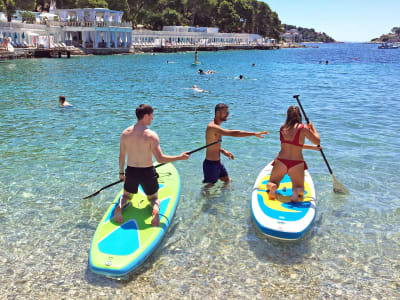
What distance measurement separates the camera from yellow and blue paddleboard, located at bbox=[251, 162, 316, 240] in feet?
18.7

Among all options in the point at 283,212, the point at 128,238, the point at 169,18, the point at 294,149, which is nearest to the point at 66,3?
the point at 169,18

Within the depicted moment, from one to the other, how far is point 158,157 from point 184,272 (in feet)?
5.79

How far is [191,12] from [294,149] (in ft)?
456

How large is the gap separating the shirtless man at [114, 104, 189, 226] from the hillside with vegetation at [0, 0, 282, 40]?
76.5 meters

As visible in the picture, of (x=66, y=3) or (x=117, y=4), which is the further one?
(x=117, y=4)

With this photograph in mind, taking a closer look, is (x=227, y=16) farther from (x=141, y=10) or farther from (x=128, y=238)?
(x=128, y=238)

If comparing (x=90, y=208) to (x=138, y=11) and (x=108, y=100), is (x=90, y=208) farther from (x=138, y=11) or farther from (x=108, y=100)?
(x=138, y=11)

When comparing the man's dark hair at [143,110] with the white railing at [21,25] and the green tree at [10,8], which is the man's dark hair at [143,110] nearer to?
the white railing at [21,25]

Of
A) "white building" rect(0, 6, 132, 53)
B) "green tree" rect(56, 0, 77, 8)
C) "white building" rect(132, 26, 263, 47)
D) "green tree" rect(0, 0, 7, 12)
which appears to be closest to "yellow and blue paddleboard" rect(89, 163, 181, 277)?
"white building" rect(0, 6, 132, 53)

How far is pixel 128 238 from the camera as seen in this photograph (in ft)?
17.8

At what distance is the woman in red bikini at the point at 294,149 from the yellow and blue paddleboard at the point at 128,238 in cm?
205

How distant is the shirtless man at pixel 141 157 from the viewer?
5426 mm

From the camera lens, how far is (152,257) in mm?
5516

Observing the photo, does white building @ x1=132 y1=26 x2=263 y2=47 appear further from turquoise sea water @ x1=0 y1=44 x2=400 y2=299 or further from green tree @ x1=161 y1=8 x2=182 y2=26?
turquoise sea water @ x1=0 y1=44 x2=400 y2=299
